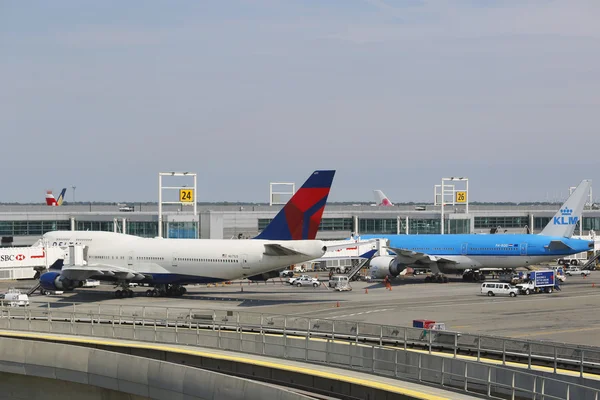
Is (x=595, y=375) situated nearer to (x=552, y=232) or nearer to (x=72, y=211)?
(x=552, y=232)

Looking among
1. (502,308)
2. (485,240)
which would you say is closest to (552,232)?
(485,240)

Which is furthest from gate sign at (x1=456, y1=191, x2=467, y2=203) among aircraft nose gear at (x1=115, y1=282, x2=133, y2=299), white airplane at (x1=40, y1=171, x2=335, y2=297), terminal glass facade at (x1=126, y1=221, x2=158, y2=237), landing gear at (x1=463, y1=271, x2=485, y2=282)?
aircraft nose gear at (x1=115, y1=282, x2=133, y2=299)

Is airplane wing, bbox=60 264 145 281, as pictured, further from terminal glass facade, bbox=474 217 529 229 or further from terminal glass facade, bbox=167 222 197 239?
terminal glass facade, bbox=474 217 529 229

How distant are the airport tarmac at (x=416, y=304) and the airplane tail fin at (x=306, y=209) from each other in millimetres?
5234

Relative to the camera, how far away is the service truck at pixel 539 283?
239ft

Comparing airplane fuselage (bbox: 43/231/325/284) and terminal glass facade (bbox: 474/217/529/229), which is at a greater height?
terminal glass facade (bbox: 474/217/529/229)

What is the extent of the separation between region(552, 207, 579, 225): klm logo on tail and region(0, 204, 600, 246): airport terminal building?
3015cm

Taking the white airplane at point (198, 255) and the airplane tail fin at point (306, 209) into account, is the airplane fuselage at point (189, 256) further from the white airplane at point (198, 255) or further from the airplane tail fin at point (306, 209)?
the airplane tail fin at point (306, 209)

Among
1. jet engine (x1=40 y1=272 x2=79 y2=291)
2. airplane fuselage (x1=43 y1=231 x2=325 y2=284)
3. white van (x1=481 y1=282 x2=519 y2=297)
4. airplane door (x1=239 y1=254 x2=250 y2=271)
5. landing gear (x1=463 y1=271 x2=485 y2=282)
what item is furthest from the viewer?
landing gear (x1=463 y1=271 x2=485 y2=282)

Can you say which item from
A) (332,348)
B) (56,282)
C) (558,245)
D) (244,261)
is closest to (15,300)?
(56,282)

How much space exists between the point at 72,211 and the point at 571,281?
195 feet

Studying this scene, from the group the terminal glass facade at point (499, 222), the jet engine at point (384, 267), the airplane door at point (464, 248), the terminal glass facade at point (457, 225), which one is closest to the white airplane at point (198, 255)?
the jet engine at point (384, 267)

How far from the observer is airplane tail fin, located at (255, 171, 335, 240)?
5975cm

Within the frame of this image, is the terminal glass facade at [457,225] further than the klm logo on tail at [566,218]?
Yes
